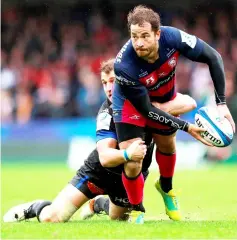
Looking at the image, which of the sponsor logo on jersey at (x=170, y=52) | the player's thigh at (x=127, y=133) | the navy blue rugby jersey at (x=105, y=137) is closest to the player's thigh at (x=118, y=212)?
the navy blue rugby jersey at (x=105, y=137)

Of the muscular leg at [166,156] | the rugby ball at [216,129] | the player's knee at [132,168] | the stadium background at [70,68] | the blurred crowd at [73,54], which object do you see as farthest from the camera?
the blurred crowd at [73,54]

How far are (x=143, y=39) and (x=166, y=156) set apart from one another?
5.14ft

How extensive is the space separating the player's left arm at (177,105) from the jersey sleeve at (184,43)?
2.00ft

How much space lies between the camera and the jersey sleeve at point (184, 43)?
830 centimetres

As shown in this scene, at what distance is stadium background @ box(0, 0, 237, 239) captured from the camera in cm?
1558

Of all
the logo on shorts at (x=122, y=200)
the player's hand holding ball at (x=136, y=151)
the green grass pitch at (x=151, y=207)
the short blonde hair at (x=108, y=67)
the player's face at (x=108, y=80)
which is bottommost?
the green grass pitch at (x=151, y=207)

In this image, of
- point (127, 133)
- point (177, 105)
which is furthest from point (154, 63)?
point (127, 133)

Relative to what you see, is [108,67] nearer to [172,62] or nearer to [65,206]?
[172,62]

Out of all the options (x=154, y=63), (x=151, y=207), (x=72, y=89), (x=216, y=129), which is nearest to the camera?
(x=216, y=129)

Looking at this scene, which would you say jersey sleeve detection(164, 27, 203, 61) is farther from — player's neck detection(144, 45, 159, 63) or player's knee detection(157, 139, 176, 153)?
player's knee detection(157, 139, 176, 153)

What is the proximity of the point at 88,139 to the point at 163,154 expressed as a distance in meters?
10.2

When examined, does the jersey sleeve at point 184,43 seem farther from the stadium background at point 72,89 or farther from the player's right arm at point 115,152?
the stadium background at point 72,89

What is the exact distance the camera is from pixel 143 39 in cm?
812

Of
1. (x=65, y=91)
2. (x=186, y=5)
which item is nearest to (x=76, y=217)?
(x=65, y=91)
